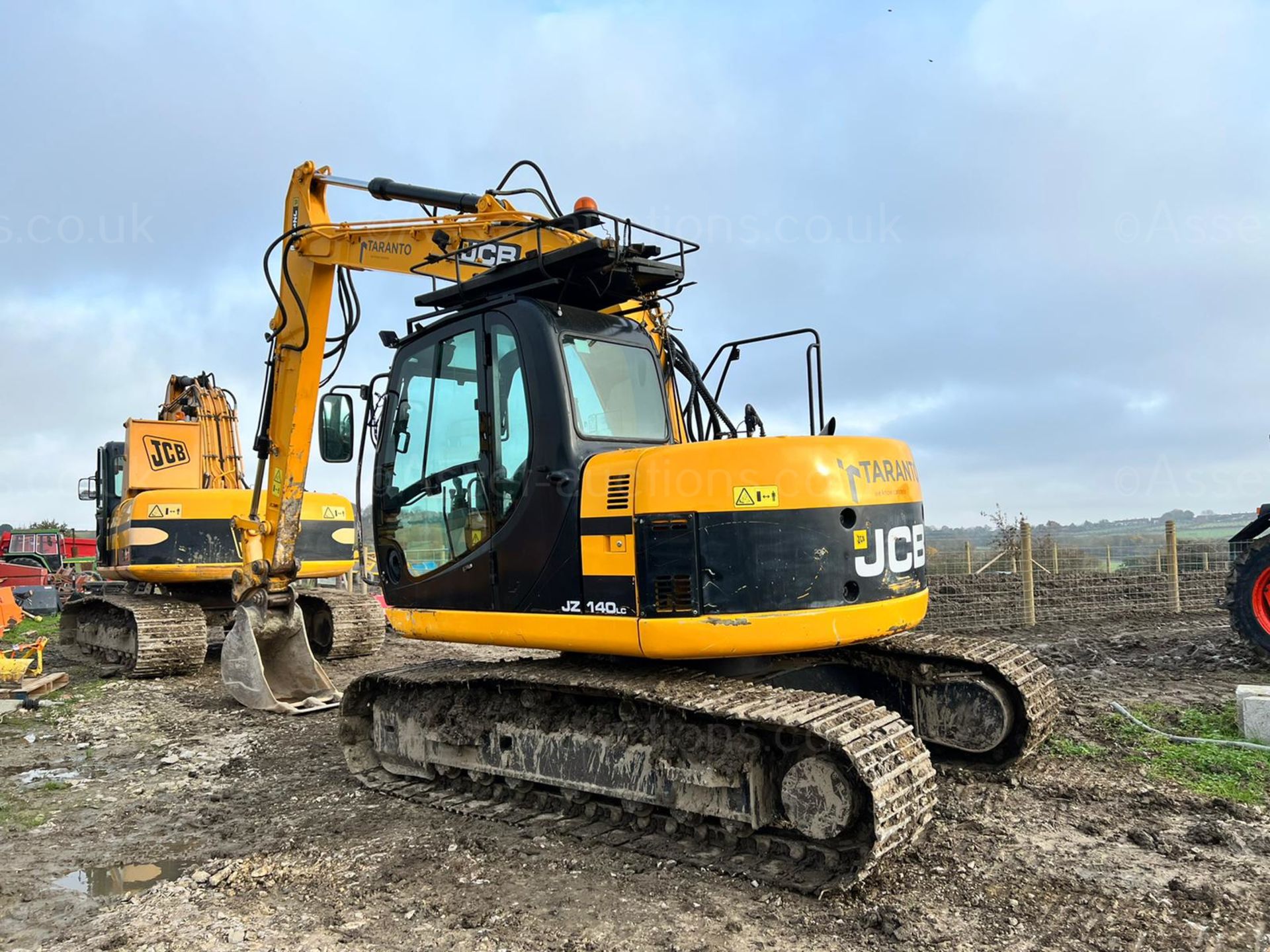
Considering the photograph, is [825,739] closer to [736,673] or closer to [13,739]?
[736,673]

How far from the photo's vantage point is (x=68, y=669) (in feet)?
38.4

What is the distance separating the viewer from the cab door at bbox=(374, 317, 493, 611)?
530 centimetres

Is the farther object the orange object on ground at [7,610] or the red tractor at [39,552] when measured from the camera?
the red tractor at [39,552]

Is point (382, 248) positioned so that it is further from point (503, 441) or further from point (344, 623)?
point (344, 623)

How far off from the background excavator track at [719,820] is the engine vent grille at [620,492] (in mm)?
856

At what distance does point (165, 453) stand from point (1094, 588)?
1288 cm

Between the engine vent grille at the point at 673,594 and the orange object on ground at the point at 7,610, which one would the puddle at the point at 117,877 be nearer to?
the engine vent grille at the point at 673,594

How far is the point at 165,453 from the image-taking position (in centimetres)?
1220

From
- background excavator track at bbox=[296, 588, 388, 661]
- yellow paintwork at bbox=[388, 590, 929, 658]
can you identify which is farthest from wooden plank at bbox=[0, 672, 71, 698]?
yellow paintwork at bbox=[388, 590, 929, 658]

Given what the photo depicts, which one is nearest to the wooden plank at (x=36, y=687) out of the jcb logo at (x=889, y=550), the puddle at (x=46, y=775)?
the puddle at (x=46, y=775)

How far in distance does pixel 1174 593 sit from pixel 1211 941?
10944mm

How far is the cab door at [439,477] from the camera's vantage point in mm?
5301

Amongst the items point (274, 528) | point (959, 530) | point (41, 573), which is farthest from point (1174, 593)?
point (41, 573)

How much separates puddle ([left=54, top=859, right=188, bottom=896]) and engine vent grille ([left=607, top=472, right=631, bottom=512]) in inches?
108
